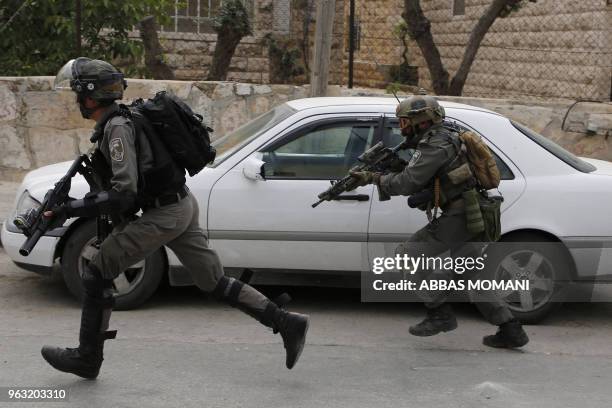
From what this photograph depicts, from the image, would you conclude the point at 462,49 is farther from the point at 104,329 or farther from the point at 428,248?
the point at 104,329

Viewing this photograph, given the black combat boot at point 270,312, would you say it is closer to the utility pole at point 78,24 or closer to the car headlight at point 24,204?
the car headlight at point 24,204

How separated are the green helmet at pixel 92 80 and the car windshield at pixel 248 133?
1.75 m

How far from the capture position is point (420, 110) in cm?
577

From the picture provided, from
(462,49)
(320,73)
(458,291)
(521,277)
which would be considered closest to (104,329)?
(458,291)

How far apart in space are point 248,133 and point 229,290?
2.03 meters

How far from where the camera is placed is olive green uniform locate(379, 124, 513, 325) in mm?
5684

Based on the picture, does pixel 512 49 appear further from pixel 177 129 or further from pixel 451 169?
pixel 177 129

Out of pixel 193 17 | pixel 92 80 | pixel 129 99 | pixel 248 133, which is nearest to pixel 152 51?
pixel 129 99

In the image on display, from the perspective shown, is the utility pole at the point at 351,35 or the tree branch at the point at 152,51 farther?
the tree branch at the point at 152,51

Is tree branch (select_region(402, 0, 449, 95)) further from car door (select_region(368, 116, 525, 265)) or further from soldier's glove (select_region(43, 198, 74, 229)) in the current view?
soldier's glove (select_region(43, 198, 74, 229))

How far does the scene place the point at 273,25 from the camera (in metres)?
17.2

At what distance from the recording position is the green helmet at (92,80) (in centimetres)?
486

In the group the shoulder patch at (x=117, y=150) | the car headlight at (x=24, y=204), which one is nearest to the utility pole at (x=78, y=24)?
the car headlight at (x=24, y=204)

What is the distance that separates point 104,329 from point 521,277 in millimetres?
2843
